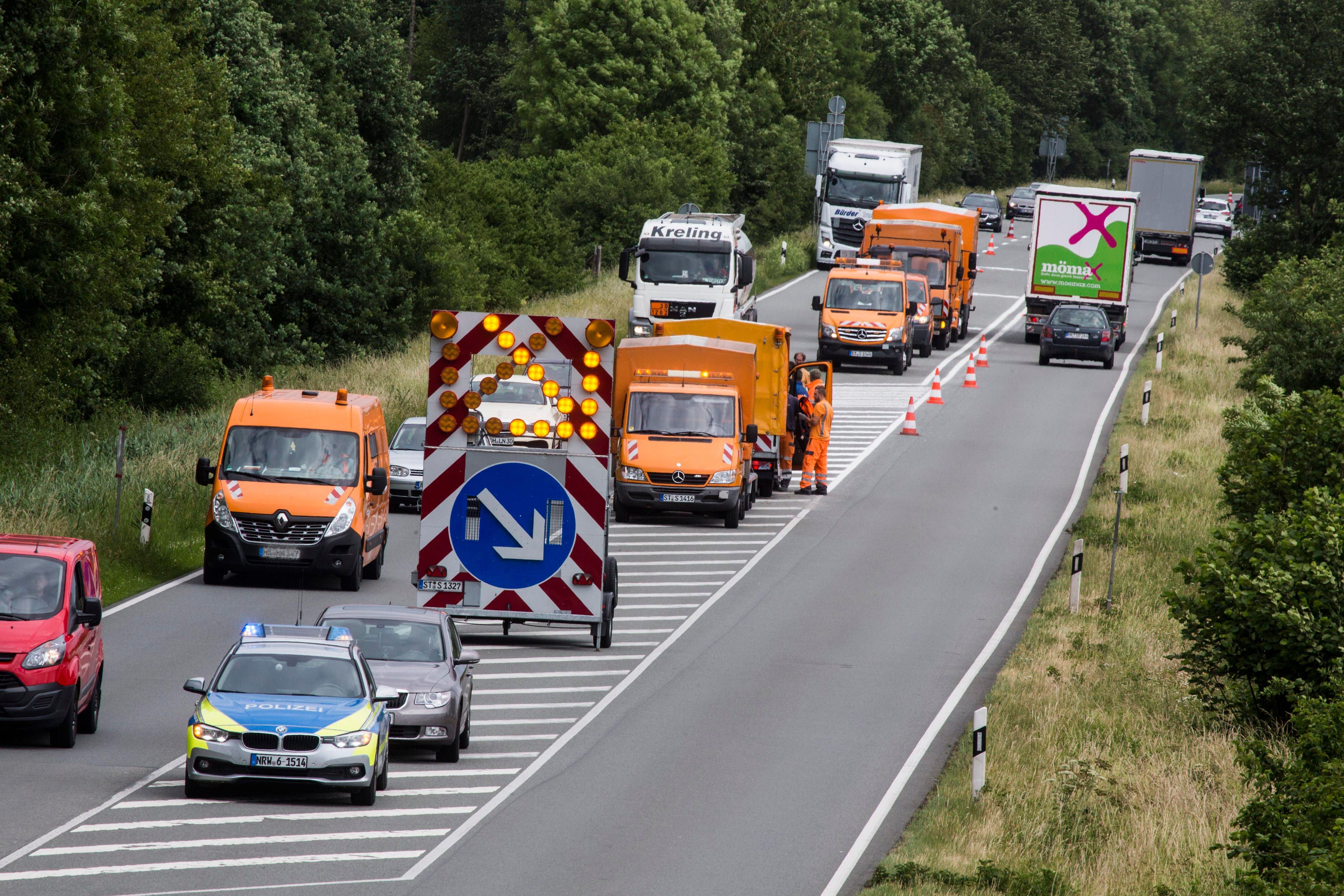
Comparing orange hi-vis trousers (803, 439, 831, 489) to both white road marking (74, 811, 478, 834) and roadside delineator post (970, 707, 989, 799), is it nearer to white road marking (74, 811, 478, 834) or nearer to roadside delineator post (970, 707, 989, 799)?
roadside delineator post (970, 707, 989, 799)

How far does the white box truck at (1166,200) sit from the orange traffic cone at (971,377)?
86.6 ft

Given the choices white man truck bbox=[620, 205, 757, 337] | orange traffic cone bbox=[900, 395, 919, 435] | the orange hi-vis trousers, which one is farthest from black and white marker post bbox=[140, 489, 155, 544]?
white man truck bbox=[620, 205, 757, 337]

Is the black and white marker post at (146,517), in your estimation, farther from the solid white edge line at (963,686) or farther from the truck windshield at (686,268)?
the truck windshield at (686,268)

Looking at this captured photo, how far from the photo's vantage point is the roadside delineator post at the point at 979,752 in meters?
15.1

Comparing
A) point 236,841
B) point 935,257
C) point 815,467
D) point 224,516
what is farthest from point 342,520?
point 935,257

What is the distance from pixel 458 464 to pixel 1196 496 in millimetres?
15697

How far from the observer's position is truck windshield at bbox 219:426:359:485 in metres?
23.3

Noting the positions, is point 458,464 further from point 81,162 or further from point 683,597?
point 81,162

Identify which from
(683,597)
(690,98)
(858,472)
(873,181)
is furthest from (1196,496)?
(690,98)

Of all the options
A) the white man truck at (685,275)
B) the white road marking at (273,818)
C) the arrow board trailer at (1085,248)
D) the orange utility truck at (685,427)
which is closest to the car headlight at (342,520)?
the orange utility truck at (685,427)

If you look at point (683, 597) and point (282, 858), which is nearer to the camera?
point (282, 858)

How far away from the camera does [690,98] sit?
7244 centimetres

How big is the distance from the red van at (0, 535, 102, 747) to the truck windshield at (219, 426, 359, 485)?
22.7 ft

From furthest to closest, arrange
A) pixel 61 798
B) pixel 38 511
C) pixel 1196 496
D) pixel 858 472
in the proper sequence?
pixel 858 472
pixel 1196 496
pixel 38 511
pixel 61 798
